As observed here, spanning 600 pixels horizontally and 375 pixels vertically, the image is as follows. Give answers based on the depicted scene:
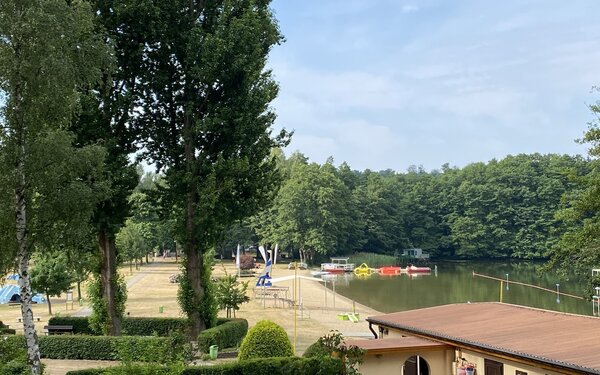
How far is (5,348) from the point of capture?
602 inches

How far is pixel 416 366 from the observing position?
55.5ft

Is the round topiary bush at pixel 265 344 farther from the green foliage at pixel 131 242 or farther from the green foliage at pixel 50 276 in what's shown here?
the green foliage at pixel 131 242

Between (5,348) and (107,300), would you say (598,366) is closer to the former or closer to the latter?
(5,348)

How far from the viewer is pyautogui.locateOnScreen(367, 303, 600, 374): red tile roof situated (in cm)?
1286

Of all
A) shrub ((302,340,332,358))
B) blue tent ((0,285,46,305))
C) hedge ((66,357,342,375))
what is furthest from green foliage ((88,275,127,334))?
blue tent ((0,285,46,305))

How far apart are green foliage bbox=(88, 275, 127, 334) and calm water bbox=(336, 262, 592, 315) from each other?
24.6 meters

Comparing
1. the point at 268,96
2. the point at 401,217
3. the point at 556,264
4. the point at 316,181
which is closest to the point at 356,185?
the point at 401,217

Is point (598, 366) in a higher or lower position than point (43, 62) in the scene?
lower

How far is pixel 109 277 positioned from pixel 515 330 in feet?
56.5

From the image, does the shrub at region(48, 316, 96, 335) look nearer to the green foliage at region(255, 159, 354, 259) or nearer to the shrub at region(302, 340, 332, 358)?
the shrub at region(302, 340, 332, 358)

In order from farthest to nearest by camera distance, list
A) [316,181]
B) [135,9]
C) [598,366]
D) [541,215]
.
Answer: [541,215] → [316,181] → [135,9] → [598,366]

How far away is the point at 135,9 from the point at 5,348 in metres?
14.5

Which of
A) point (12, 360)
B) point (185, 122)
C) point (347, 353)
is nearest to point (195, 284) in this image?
point (185, 122)

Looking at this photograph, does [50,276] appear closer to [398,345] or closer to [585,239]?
[398,345]
